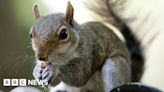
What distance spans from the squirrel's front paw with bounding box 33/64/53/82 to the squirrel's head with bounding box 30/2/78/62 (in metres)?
0.05

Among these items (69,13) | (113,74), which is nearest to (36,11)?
(69,13)

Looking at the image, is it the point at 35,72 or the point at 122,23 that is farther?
the point at 122,23

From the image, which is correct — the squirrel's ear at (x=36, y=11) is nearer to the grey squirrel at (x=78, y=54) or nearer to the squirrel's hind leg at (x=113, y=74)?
the grey squirrel at (x=78, y=54)

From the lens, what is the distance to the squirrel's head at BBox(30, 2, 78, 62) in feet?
2.35

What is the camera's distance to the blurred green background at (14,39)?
31.1 inches

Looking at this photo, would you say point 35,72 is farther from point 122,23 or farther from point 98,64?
point 122,23

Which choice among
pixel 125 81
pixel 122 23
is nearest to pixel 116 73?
pixel 125 81

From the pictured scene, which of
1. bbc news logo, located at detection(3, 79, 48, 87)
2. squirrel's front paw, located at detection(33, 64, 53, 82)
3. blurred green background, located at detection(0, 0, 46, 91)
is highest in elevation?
blurred green background, located at detection(0, 0, 46, 91)

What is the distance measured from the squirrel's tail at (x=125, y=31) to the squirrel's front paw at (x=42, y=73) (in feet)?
0.54

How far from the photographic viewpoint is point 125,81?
2.70ft

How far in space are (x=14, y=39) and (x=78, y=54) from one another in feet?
0.43

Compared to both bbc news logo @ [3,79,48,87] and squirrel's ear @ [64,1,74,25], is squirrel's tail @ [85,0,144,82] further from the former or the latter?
bbc news logo @ [3,79,48,87]

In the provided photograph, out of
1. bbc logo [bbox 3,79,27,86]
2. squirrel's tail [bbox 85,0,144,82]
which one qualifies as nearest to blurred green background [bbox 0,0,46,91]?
bbc logo [bbox 3,79,27,86]

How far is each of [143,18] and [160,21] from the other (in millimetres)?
38
